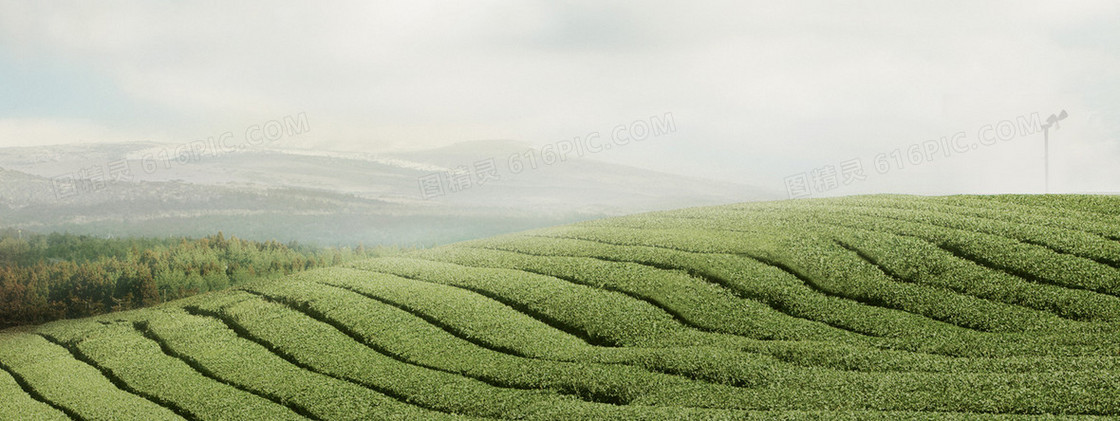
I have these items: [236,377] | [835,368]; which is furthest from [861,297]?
[236,377]

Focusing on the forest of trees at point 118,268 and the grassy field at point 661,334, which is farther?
the forest of trees at point 118,268

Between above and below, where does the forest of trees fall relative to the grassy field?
above

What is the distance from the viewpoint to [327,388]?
7.34 meters

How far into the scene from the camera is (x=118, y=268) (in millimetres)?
11750

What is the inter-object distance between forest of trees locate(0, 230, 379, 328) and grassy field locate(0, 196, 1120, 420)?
0.73 metres

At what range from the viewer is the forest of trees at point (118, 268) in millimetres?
11133

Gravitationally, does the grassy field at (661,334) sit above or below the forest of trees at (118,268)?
below

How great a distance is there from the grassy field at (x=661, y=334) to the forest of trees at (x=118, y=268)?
0.73m

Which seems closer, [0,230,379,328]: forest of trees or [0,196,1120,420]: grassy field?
[0,196,1120,420]: grassy field

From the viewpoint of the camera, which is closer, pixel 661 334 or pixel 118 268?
pixel 661 334

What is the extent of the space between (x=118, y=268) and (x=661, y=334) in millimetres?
9233

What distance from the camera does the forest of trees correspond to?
1113 cm

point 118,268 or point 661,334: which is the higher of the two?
point 118,268

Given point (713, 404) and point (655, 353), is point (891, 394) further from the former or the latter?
point (655, 353)
